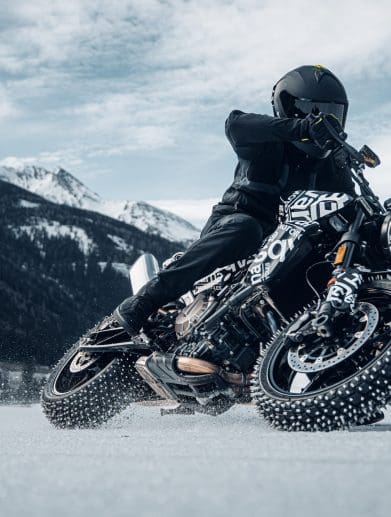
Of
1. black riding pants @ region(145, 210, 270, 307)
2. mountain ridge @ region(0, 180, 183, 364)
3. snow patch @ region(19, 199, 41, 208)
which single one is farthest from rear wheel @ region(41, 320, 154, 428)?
snow patch @ region(19, 199, 41, 208)

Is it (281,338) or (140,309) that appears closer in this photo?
(281,338)

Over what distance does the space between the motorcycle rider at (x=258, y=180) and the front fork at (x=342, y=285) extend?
0.64 m

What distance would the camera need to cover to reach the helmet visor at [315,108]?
3938 millimetres

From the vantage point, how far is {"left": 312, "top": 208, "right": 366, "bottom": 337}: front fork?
117 inches

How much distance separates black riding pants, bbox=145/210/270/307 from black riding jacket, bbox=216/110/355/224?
0.12 m

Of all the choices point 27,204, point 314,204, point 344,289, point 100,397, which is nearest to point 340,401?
point 344,289

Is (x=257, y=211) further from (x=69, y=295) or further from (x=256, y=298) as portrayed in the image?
(x=69, y=295)

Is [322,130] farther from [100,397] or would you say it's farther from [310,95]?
[100,397]

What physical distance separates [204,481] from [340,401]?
4.89ft

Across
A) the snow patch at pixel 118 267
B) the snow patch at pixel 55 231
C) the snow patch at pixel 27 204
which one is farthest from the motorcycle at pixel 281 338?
the snow patch at pixel 27 204

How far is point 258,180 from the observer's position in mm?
4086

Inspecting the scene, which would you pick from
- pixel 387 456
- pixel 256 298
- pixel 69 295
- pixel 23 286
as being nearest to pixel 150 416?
pixel 256 298

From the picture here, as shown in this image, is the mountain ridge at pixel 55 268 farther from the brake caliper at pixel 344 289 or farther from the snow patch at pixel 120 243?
the brake caliper at pixel 344 289

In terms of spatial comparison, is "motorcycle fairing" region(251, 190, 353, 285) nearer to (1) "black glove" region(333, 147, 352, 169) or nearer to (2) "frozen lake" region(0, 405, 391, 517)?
(1) "black glove" region(333, 147, 352, 169)
